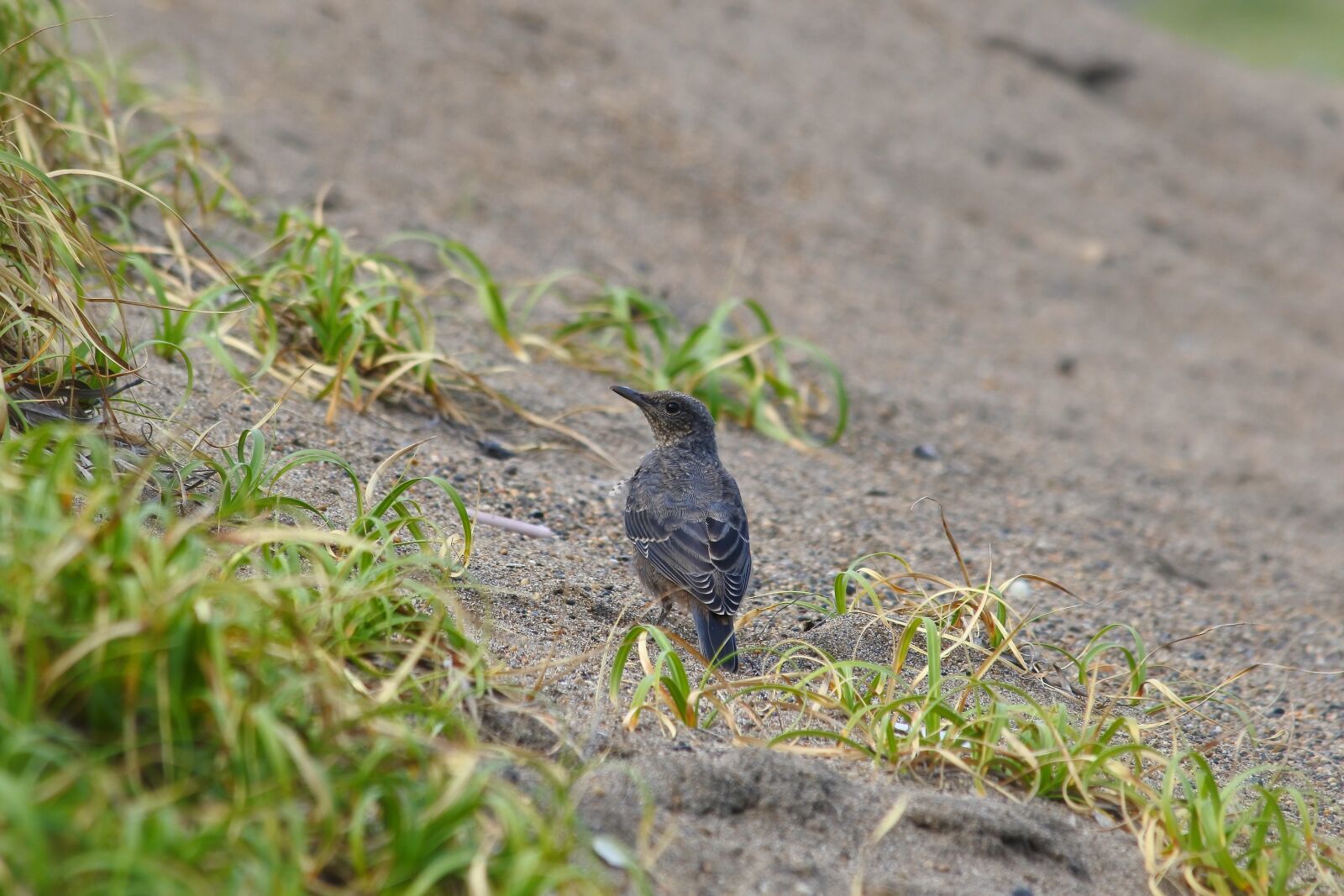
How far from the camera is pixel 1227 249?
10.3m

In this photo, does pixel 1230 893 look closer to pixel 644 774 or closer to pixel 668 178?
pixel 644 774

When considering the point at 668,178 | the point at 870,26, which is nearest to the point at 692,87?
the point at 668,178

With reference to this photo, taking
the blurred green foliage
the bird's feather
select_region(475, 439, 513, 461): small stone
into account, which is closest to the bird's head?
the bird's feather

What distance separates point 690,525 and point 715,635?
48 centimetres

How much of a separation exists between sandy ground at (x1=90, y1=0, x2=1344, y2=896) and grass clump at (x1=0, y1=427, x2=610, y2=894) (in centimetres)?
51

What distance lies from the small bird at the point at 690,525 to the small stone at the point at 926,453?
1665 mm

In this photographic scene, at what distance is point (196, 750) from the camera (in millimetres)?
2229

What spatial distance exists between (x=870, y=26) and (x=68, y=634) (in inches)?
412

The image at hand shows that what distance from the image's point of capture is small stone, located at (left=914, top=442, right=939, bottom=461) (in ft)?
20.4

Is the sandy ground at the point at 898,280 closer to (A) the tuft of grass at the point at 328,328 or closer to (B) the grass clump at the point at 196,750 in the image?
(A) the tuft of grass at the point at 328,328

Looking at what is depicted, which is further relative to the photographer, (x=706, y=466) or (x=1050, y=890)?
(x=706, y=466)

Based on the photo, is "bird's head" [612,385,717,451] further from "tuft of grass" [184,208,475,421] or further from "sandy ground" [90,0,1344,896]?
"tuft of grass" [184,208,475,421]

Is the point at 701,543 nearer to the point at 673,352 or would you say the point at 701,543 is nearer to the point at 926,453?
the point at 673,352

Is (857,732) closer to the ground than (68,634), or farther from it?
closer to the ground
